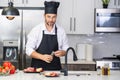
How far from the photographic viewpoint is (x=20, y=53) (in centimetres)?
498

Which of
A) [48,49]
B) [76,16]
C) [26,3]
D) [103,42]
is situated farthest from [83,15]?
[48,49]

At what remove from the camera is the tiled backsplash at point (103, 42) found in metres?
5.77

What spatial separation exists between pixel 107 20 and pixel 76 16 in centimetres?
55

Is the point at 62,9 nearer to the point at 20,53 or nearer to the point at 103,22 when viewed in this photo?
the point at 103,22

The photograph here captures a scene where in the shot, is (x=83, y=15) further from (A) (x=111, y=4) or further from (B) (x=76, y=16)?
(A) (x=111, y=4)

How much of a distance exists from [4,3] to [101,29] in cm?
173

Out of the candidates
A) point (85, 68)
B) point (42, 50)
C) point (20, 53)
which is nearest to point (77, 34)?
point (85, 68)

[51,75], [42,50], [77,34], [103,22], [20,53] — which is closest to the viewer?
[51,75]

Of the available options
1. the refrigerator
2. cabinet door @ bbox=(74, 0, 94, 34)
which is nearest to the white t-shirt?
the refrigerator

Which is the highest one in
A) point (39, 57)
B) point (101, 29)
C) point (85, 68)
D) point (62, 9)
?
point (62, 9)

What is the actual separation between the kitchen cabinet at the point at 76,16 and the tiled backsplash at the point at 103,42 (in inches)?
14.2

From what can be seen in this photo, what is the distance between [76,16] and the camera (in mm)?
5422

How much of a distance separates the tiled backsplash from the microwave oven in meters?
0.46

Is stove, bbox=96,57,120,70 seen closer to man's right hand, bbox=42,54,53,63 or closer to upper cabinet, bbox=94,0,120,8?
upper cabinet, bbox=94,0,120,8
